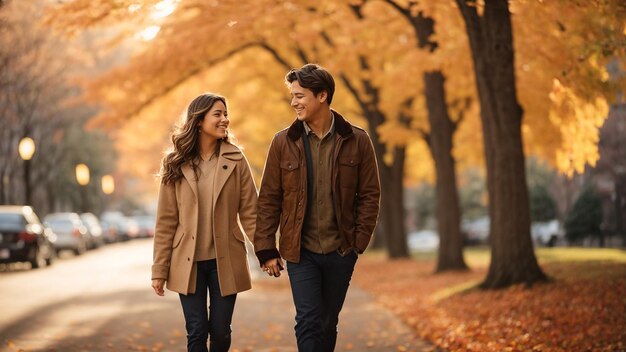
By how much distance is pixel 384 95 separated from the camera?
25.7m

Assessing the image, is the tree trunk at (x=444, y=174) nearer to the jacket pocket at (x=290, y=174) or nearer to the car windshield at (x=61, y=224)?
the jacket pocket at (x=290, y=174)

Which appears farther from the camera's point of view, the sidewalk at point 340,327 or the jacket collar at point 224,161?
the sidewalk at point 340,327

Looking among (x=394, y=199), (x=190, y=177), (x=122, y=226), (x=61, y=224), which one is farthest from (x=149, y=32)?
(x=122, y=226)

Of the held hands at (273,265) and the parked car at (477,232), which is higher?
the held hands at (273,265)

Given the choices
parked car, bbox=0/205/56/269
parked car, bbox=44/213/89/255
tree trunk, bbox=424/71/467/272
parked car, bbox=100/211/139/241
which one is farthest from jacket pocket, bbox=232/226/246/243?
parked car, bbox=100/211/139/241

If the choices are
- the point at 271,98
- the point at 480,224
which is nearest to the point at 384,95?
the point at 271,98

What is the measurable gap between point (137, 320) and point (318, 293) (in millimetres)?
7464

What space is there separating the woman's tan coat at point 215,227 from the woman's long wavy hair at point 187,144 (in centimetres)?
6

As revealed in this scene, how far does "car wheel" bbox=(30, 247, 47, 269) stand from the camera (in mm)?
25138

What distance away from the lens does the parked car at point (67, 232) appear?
35.4m

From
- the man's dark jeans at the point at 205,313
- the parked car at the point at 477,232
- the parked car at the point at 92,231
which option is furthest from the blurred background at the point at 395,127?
the parked car at the point at 477,232

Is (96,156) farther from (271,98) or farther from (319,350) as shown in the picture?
(319,350)

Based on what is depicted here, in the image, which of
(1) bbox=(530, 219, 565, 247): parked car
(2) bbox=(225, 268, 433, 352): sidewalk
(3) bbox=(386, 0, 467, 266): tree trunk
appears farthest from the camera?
(1) bbox=(530, 219, 565, 247): parked car

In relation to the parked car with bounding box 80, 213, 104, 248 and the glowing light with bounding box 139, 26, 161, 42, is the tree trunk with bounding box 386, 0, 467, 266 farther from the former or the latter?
the parked car with bounding box 80, 213, 104, 248
